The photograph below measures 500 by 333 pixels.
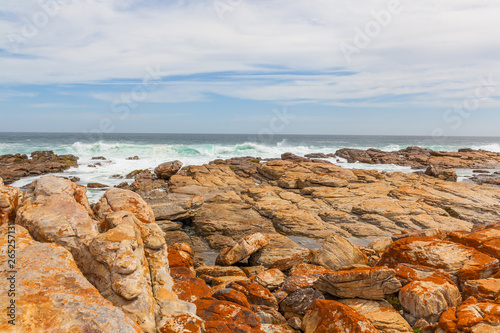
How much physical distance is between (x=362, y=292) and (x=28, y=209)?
6.86 meters

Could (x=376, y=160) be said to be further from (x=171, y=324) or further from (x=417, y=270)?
(x=171, y=324)

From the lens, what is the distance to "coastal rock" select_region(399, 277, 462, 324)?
6219mm

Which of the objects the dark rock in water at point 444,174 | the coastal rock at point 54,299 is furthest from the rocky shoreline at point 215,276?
the dark rock in water at point 444,174

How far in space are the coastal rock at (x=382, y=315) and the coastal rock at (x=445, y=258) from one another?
7.48 feet

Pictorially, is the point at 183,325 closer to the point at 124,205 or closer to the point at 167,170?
the point at 124,205

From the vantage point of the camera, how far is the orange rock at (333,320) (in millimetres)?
5281

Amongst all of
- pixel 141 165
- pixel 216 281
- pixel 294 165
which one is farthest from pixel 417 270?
pixel 141 165

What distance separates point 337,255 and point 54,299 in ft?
26.0

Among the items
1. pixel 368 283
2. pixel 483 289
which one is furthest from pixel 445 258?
pixel 368 283

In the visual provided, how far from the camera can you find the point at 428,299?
6.30 meters

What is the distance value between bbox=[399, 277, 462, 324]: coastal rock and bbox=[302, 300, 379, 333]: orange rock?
4.93 feet

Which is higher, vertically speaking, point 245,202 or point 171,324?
point 171,324

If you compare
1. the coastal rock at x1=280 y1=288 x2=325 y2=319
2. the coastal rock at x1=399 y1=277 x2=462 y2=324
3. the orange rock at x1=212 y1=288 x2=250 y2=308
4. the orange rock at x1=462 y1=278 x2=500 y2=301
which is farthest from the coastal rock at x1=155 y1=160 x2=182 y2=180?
the orange rock at x1=462 y1=278 x2=500 y2=301

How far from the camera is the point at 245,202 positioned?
18578 millimetres
